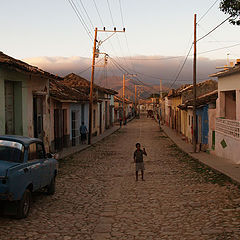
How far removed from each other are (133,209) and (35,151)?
2379mm

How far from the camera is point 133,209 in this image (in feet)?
25.4

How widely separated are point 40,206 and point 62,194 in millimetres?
1444

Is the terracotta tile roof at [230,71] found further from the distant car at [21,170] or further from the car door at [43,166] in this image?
the distant car at [21,170]

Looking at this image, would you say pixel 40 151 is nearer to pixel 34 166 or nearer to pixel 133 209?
pixel 34 166

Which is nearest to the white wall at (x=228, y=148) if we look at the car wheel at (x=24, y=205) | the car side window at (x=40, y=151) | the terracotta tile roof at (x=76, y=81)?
the car side window at (x=40, y=151)

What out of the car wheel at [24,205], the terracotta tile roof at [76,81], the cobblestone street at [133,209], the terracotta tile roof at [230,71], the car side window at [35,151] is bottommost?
the cobblestone street at [133,209]

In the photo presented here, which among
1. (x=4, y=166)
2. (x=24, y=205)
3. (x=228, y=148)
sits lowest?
(x=24, y=205)

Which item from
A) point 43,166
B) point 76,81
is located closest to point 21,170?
point 43,166

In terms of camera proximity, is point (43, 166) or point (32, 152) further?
point (43, 166)

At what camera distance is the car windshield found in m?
6.68

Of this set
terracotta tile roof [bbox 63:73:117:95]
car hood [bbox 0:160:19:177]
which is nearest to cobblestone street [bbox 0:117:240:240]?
car hood [bbox 0:160:19:177]

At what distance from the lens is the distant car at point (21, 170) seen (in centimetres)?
602

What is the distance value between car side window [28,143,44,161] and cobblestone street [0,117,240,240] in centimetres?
107

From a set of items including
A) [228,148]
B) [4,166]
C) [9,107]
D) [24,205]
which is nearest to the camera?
[4,166]
